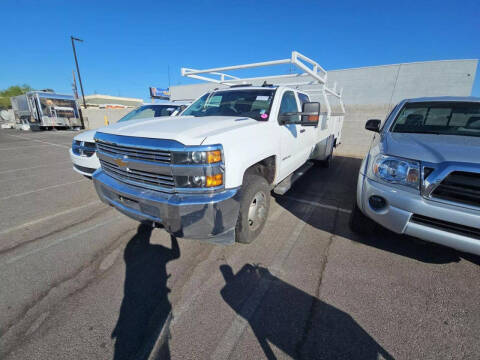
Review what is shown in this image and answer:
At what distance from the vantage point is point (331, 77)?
11289 millimetres

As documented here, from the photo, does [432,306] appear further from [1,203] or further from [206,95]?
[1,203]

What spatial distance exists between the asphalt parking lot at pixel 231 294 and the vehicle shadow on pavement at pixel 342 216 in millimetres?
25

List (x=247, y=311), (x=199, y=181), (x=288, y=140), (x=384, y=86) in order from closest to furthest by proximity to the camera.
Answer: (x=247, y=311)
(x=199, y=181)
(x=288, y=140)
(x=384, y=86)

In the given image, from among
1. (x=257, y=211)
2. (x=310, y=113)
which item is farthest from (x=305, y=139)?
(x=257, y=211)

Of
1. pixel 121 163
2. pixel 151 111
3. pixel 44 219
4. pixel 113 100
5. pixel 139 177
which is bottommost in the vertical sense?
pixel 44 219

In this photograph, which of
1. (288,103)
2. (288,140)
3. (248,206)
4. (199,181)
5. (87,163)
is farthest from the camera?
(87,163)

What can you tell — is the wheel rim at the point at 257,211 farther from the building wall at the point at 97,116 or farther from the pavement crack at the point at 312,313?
the building wall at the point at 97,116

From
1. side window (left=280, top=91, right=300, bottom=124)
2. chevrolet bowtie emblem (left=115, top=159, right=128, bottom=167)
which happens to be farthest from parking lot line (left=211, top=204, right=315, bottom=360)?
side window (left=280, top=91, right=300, bottom=124)

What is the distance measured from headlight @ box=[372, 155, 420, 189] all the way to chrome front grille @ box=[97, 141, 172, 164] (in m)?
2.13

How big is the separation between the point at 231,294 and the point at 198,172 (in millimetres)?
1204

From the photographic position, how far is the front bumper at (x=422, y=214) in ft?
5.67

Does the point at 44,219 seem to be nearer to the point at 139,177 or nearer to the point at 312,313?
the point at 139,177

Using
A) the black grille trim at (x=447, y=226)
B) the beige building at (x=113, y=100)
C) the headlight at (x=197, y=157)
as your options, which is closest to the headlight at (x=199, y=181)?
the headlight at (x=197, y=157)

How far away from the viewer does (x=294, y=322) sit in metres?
1.70
